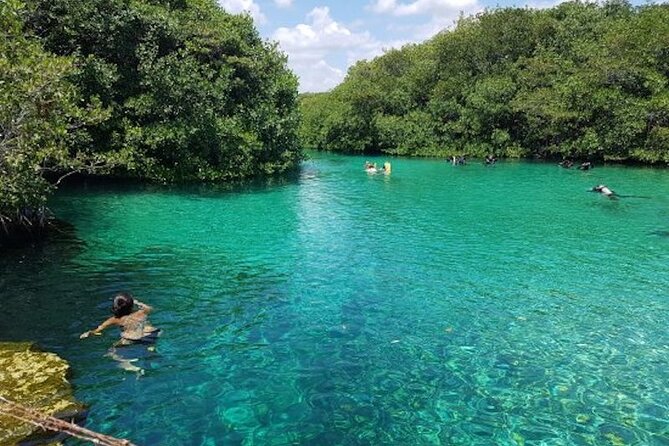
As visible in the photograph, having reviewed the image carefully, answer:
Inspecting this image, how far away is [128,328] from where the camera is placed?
11.2m

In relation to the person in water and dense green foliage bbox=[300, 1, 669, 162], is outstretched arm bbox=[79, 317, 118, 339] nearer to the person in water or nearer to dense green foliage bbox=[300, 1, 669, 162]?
the person in water

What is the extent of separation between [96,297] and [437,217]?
16524mm

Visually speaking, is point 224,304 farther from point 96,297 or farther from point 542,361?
point 542,361

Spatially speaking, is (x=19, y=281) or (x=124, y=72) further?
(x=124, y=72)

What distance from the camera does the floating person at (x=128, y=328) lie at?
10.8 metres

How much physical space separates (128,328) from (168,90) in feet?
80.5

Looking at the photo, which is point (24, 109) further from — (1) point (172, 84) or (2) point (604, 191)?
(2) point (604, 191)

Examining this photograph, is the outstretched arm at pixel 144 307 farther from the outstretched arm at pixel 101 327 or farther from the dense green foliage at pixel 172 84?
the dense green foliage at pixel 172 84

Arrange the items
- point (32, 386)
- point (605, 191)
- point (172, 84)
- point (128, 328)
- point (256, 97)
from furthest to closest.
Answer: point (256, 97), point (172, 84), point (605, 191), point (128, 328), point (32, 386)

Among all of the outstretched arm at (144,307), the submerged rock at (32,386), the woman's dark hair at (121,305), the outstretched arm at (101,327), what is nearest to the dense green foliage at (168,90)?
A: the outstretched arm at (144,307)

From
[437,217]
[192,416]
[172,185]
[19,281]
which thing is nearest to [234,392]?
[192,416]

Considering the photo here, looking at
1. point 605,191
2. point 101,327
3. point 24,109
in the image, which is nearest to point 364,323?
point 101,327

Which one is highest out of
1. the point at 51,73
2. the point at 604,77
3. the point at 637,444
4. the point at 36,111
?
the point at 604,77

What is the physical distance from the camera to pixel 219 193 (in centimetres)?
3266
